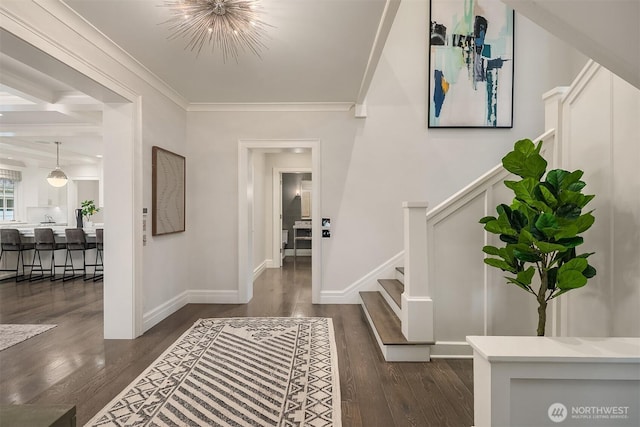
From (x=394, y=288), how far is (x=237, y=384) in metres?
Result: 2.06

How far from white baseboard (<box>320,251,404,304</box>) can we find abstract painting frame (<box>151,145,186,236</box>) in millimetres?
2070

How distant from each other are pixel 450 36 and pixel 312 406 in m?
4.50

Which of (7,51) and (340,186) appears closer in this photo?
(7,51)

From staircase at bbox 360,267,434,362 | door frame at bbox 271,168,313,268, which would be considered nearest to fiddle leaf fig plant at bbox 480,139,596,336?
staircase at bbox 360,267,434,362

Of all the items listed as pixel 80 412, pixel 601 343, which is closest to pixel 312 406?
pixel 80 412

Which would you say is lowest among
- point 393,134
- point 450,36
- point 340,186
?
point 340,186

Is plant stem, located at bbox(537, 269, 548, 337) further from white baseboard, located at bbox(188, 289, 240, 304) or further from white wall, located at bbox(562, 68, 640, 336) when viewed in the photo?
white baseboard, located at bbox(188, 289, 240, 304)

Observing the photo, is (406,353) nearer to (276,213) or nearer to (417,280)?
(417,280)

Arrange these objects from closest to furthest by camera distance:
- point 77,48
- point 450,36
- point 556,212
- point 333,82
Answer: point 556,212 → point 77,48 → point 333,82 → point 450,36

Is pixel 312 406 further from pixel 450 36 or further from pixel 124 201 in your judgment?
pixel 450 36

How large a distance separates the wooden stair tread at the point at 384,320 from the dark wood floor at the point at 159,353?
0.17m

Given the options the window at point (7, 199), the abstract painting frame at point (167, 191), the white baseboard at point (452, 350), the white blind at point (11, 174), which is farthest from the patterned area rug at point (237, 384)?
the window at point (7, 199)

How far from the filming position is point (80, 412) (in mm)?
1929

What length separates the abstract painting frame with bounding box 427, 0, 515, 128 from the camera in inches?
164
